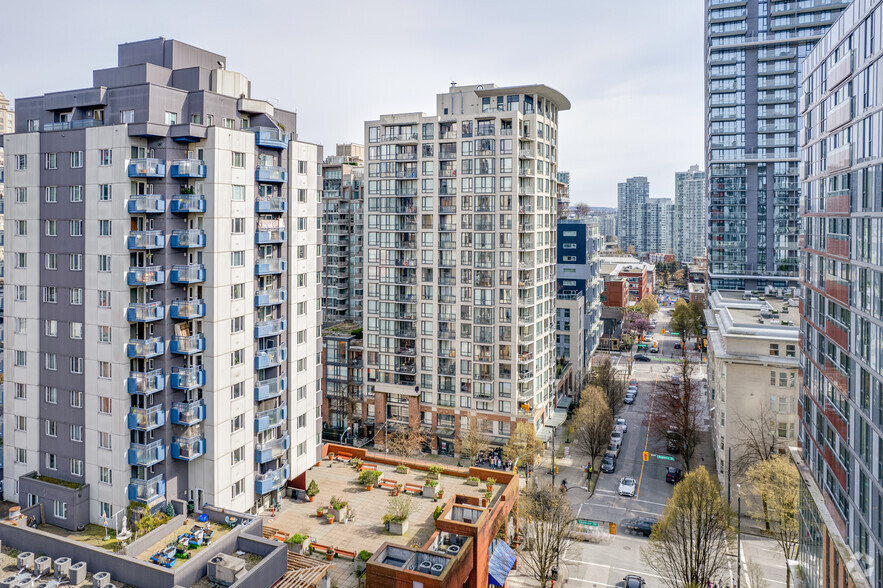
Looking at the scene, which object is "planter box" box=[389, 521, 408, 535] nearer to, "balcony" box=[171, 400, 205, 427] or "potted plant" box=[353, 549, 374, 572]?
"potted plant" box=[353, 549, 374, 572]

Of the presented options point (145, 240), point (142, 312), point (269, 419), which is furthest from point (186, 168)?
point (269, 419)

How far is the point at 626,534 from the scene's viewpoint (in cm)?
5628

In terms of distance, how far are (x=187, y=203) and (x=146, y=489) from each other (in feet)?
59.5

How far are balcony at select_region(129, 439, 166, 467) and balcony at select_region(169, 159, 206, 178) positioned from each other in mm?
17214

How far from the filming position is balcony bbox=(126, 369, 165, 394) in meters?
38.4

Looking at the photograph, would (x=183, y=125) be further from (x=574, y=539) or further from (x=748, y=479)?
(x=748, y=479)

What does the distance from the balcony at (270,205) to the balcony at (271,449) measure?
55.8 ft

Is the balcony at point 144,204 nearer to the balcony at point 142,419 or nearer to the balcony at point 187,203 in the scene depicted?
the balcony at point 187,203

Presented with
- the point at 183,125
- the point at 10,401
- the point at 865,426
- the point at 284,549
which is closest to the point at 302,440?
the point at 284,549

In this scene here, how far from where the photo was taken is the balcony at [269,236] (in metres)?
44.2

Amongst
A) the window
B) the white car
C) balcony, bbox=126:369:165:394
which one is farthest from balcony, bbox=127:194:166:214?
the white car

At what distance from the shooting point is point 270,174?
44.2 metres

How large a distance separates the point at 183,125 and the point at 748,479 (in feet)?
180

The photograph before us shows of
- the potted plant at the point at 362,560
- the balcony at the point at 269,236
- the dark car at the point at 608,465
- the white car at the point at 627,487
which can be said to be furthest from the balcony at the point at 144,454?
the dark car at the point at 608,465
